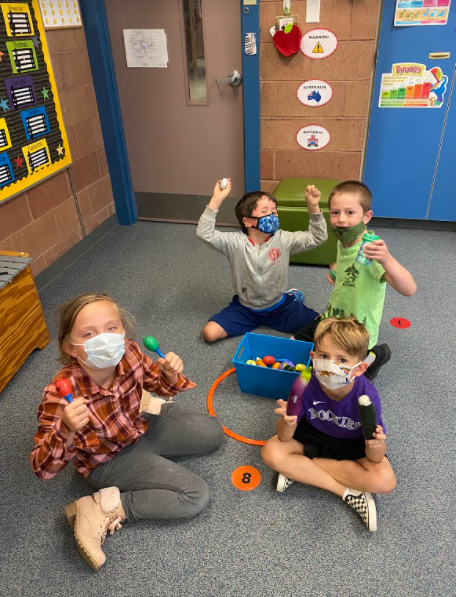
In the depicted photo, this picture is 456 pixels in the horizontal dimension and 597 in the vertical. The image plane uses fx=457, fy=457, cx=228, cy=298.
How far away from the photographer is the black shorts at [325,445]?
167 cm

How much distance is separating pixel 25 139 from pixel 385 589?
113 inches

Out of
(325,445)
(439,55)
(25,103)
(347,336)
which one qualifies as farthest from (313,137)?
(325,445)

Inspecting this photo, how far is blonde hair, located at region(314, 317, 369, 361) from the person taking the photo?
1473mm

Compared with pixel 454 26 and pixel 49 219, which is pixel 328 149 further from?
pixel 49 219

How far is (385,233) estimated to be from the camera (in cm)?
363

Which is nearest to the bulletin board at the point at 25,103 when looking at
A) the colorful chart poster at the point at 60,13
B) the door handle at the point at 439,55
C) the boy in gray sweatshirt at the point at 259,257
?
the colorful chart poster at the point at 60,13

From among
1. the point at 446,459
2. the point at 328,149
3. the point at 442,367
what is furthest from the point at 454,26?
the point at 446,459

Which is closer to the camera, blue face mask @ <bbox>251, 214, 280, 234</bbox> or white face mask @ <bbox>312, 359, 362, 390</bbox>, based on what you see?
white face mask @ <bbox>312, 359, 362, 390</bbox>

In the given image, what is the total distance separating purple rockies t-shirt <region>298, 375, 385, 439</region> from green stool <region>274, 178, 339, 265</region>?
5.16 ft

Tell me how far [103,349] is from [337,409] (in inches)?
32.3

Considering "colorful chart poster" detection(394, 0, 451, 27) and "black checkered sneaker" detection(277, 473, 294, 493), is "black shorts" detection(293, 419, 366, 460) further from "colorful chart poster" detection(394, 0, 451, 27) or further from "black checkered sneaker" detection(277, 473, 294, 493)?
"colorful chart poster" detection(394, 0, 451, 27)

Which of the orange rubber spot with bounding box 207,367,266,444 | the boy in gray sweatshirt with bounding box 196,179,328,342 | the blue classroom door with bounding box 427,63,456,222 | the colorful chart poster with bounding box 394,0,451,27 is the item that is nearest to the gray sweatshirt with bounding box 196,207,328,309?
the boy in gray sweatshirt with bounding box 196,179,328,342

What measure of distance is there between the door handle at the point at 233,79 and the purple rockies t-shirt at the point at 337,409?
2.49 metres

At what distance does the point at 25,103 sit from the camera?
2746mm
